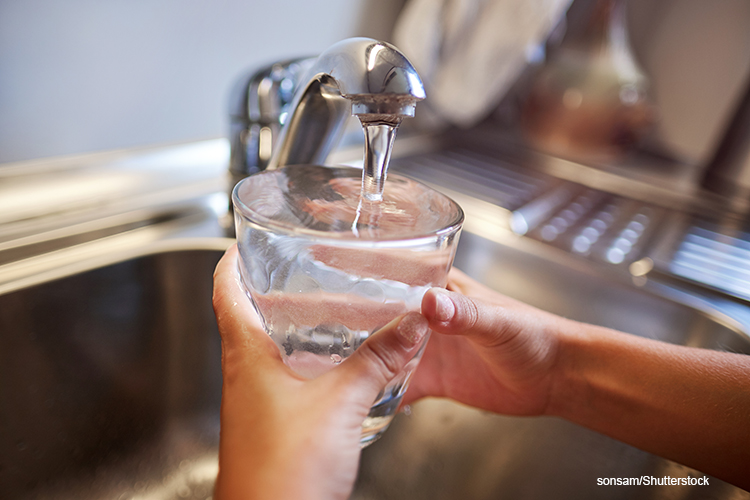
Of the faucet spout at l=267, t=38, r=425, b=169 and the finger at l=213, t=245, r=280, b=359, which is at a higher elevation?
the faucet spout at l=267, t=38, r=425, b=169

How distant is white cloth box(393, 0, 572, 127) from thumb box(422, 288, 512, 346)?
1.78ft

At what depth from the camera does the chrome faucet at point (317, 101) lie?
27cm

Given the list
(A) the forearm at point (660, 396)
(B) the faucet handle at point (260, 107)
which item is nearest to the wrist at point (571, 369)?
(A) the forearm at point (660, 396)

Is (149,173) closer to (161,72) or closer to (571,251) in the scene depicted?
(161,72)

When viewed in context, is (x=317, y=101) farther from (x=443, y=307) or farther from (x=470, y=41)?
(x=470, y=41)

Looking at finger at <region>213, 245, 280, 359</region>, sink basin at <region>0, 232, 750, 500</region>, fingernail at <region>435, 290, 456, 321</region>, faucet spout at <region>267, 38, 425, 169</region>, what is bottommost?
sink basin at <region>0, 232, 750, 500</region>

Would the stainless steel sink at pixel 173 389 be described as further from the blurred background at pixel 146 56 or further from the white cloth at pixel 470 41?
the white cloth at pixel 470 41

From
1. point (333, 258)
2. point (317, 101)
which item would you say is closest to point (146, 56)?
point (317, 101)

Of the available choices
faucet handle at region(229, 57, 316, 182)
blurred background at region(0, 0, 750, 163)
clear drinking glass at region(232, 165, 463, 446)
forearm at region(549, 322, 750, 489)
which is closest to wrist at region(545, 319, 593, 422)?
forearm at region(549, 322, 750, 489)

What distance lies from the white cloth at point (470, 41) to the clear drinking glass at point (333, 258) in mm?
532

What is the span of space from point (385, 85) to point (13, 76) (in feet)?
1.30

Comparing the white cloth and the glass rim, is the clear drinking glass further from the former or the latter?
the white cloth

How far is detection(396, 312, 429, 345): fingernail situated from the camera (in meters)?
0.28

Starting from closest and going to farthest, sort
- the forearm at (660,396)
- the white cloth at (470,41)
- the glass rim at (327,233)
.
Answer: the glass rim at (327,233) → the forearm at (660,396) → the white cloth at (470,41)
